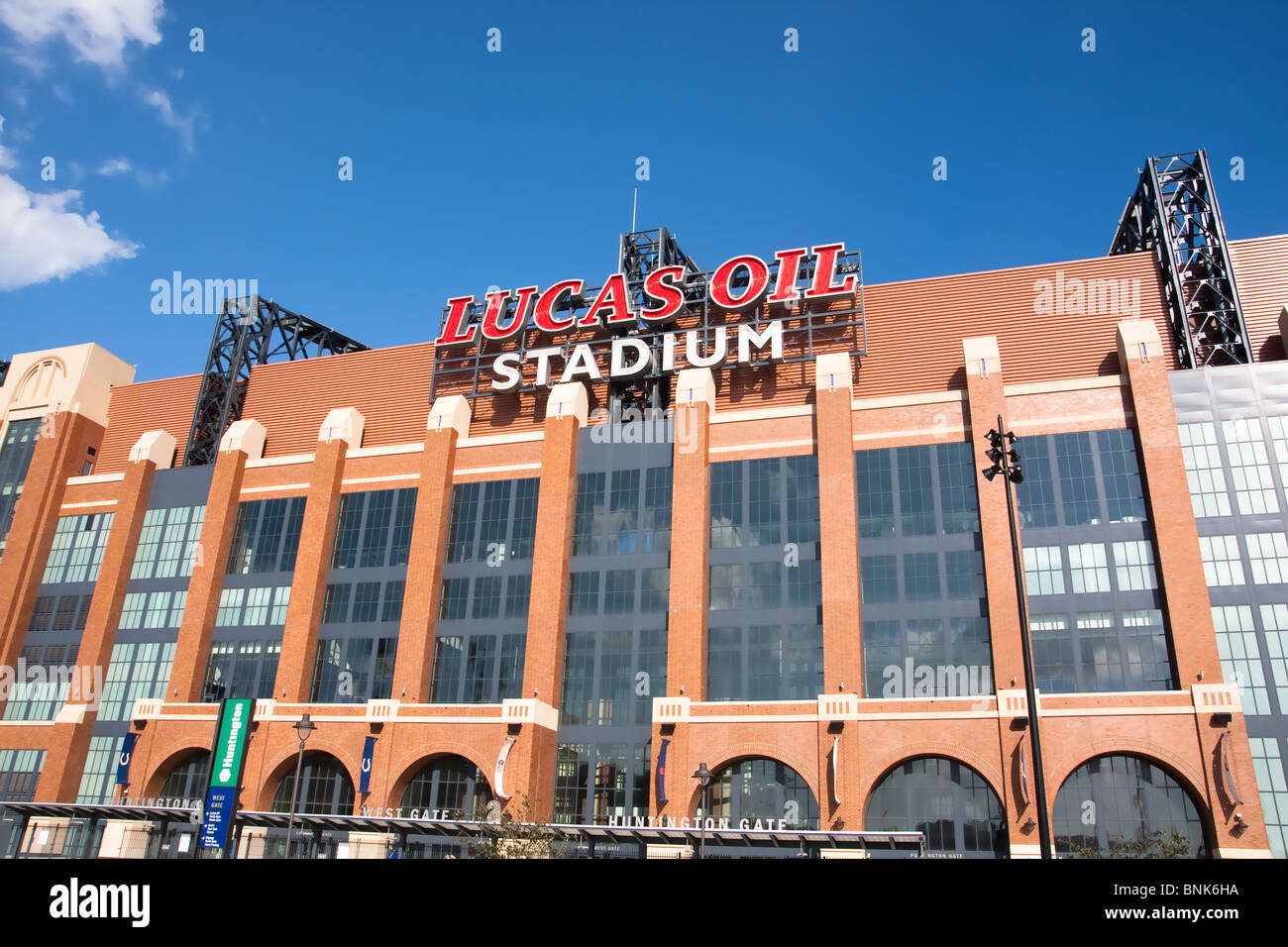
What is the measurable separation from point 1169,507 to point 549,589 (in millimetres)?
30812

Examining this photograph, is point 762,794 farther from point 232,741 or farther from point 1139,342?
point 1139,342

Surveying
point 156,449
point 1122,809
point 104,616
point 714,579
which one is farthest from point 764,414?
point 104,616

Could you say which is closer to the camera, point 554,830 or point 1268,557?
point 554,830

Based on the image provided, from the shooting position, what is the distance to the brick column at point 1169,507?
41.2 m

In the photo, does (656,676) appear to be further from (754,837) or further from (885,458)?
(885,458)

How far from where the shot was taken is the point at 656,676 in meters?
49.3

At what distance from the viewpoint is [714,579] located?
1994 inches

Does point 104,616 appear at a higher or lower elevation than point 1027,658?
higher

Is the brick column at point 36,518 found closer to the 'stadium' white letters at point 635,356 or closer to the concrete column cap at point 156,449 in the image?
the concrete column cap at point 156,449

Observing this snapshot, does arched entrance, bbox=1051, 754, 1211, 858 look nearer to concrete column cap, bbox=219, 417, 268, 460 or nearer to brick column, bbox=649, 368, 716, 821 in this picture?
brick column, bbox=649, 368, 716, 821

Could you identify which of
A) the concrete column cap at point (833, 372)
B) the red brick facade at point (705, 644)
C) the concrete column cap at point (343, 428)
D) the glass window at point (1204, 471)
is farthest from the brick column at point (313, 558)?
the glass window at point (1204, 471)

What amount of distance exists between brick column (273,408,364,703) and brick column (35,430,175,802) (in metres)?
13.5
